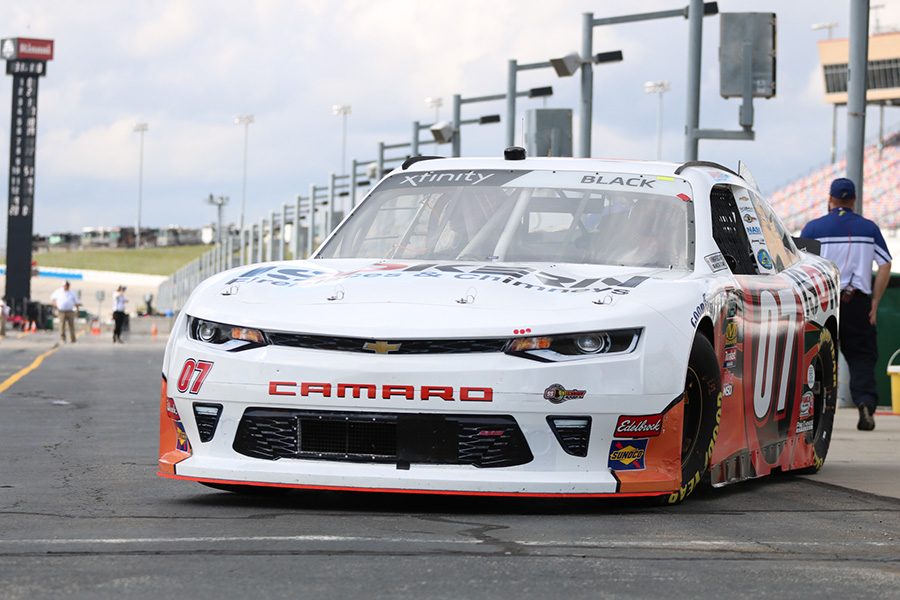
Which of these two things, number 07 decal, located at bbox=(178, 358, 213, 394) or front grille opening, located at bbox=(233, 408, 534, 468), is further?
number 07 decal, located at bbox=(178, 358, 213, 394)

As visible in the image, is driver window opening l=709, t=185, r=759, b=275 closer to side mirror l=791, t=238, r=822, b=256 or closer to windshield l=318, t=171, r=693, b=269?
windshield l=318, t=171, r=693, b=269

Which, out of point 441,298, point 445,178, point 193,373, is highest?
point 445,178

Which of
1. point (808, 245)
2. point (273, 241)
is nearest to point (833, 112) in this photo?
point (273, 241)

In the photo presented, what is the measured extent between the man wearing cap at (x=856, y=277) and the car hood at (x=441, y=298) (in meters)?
5.59

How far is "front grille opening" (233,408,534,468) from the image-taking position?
21.1 feet

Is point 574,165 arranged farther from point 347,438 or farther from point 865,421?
point 865,421

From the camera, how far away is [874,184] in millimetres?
76438

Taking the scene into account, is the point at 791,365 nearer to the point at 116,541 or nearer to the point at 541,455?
the point at 541,455

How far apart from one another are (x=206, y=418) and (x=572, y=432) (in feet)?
4.81

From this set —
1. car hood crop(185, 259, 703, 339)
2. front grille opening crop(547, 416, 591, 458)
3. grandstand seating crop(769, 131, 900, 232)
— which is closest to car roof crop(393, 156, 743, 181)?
car hood crop(185, 259, 703, 339)

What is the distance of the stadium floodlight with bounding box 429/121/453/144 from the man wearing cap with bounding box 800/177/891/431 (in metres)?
26.1

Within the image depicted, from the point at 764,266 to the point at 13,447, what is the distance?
15.1 feet

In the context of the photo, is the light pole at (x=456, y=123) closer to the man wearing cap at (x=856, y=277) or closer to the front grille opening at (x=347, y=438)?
the man wearing cap at (x=856, y=277)

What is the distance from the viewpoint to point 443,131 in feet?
128
